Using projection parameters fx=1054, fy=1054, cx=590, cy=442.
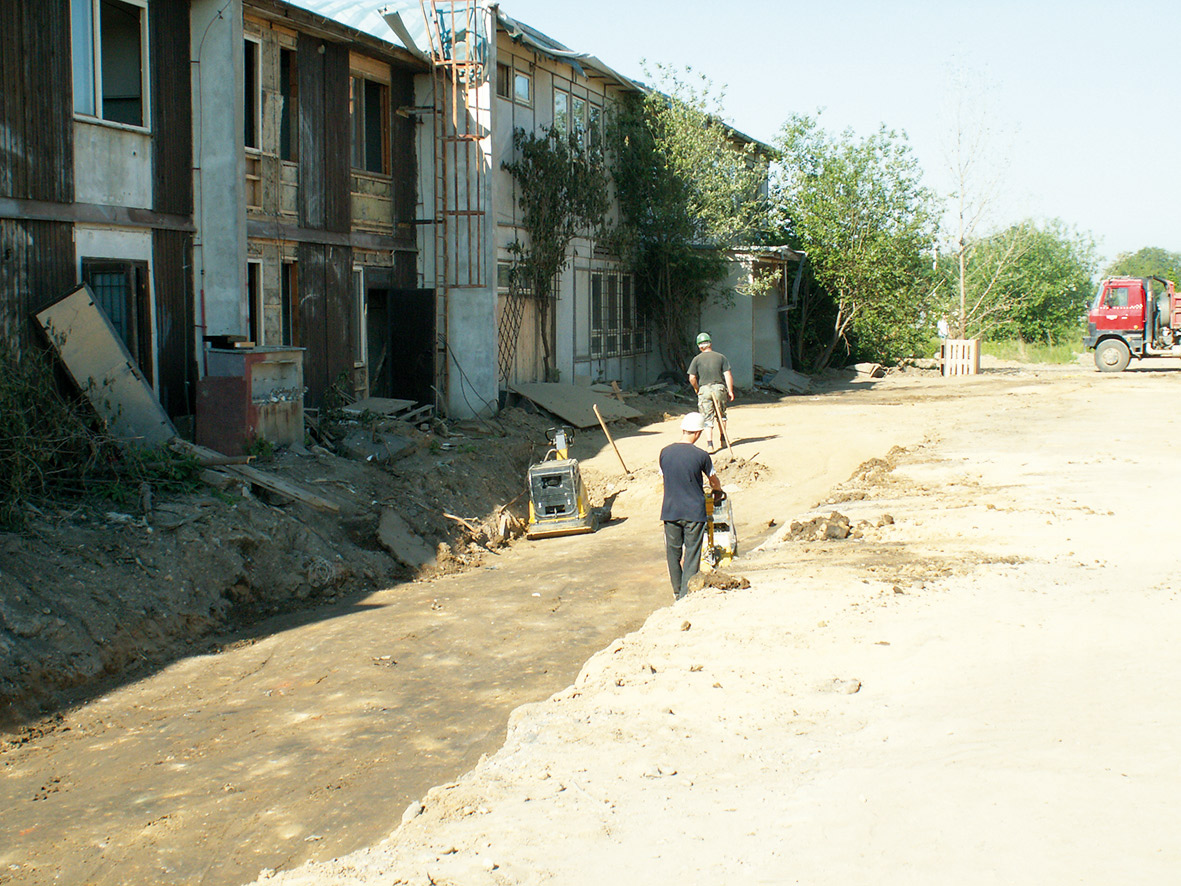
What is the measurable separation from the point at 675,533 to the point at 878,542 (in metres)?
2.31

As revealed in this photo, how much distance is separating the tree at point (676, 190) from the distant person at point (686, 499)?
576 inches

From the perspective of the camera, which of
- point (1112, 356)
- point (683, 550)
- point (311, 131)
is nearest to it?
point (683, 550)

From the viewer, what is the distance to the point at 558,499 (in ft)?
42.4

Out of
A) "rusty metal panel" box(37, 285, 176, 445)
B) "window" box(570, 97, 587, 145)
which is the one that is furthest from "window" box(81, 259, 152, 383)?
"window" box(570, 97, 587, 145)

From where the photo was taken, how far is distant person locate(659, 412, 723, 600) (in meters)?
8.81

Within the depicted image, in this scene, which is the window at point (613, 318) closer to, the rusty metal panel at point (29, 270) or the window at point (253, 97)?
the window at point (253, 97)

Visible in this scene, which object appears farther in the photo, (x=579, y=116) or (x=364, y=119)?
(x=579, y=116)

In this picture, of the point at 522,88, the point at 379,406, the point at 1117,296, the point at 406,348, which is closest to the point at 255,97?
the point at 379,406

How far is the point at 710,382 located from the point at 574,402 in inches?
161

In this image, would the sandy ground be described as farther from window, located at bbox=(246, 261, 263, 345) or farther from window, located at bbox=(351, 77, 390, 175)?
window, located at bbox=(351, 77, 390, 175)

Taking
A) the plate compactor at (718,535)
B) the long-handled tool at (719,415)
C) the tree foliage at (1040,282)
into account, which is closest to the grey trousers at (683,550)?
the plate compactor at (718,535)

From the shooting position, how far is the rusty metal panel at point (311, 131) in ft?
50.0

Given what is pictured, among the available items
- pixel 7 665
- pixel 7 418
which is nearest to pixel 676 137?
pixel 7 418

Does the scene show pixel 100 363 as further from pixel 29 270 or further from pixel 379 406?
pixel 379 406
